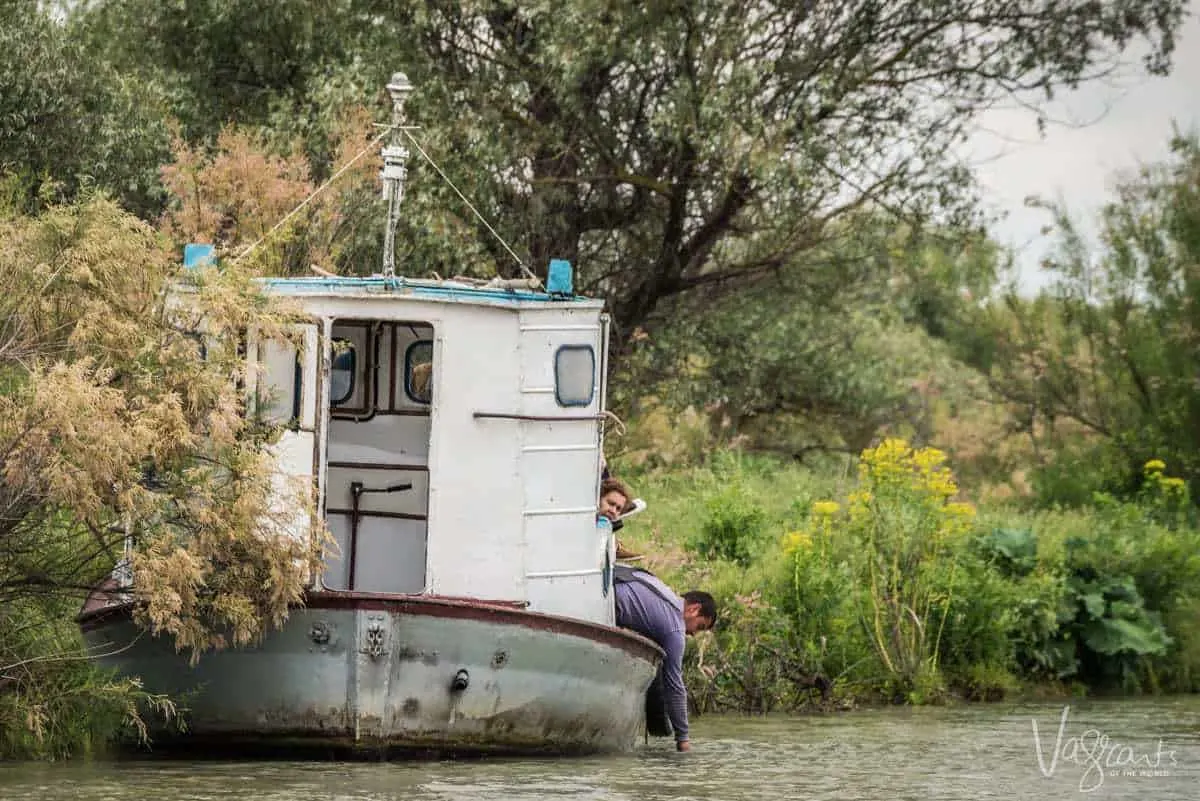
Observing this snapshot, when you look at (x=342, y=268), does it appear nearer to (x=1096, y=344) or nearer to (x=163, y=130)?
(x=163, y=130)

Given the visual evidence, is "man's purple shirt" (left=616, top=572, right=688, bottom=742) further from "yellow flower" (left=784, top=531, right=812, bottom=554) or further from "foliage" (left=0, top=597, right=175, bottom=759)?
"yellow flower" (left=784, top=531, right=812, bottom=554)

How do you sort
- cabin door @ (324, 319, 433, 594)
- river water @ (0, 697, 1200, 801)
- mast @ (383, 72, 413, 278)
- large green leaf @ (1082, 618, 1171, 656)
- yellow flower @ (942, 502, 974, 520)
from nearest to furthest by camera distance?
river water @ (0, 697, 1200, 801) → mast @ (383, 72, 413, 278) → cabin door @ (324, 319, 433, 594) → yellow flower @ (942, 502, 974, 520) → large green leaf @ (1082, 618, 1171, 656)

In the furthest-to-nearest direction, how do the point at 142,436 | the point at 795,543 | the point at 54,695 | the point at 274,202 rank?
the point at 274,202, the point at 795,543, the point at 54,695, the point at 142,436

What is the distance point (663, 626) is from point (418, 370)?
2430 mm

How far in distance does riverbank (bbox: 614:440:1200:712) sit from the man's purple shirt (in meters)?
2.29

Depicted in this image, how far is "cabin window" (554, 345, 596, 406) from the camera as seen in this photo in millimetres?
13266

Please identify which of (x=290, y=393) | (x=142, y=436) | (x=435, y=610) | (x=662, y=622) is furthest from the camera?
(x=662, y=622)

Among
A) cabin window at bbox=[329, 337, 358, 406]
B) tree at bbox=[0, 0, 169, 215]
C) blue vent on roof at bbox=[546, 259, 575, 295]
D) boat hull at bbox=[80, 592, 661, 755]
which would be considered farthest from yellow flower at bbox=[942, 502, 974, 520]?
tree at bbox=[0, 0, 169, 215]

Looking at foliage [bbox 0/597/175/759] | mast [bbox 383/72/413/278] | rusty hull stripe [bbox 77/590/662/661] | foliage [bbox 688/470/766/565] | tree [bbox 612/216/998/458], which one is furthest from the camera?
tree [bbox 612/216/998/458]

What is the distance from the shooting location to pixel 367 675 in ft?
39.9

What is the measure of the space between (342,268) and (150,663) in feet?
29.3

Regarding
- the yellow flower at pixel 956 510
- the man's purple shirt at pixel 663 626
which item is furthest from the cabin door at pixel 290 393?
the yellow flower at pixel 956 510

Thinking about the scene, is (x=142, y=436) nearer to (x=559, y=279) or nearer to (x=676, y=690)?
(x=559, y=279)

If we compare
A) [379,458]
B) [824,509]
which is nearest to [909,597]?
[824,509]
